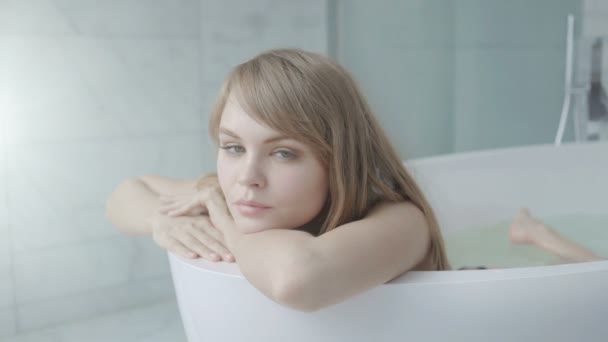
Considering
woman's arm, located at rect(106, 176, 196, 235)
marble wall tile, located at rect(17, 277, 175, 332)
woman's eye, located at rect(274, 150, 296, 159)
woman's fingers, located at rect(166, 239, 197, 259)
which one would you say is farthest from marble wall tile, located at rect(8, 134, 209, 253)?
woman's eye, located at rect(274, 150, 296, 159)

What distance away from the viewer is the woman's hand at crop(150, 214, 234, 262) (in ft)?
3.40

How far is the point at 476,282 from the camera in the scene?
914 mm

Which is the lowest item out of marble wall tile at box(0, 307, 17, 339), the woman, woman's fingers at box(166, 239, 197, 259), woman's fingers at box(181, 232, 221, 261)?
marble wall tile at box(0, 307, 17, 339)

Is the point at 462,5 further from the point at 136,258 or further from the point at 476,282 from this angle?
the point at 476,282

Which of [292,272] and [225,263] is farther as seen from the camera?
[225,263]

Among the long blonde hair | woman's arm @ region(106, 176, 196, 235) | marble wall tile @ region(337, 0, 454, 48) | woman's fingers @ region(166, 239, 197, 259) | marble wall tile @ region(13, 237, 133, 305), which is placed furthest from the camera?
marble wall tile @ region(337, 0, 454, 48)

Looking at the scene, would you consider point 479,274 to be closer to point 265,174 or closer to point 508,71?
point 265,174

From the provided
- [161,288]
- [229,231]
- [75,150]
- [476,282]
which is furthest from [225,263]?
[161,288]

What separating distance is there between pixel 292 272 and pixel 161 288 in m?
1.67

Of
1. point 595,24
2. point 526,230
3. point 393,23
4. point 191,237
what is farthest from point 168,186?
point 595,24

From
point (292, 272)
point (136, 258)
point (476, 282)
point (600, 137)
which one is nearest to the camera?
point (292, 272)

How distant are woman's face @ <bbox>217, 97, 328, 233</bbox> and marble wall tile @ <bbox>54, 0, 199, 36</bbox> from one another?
1.31 meters

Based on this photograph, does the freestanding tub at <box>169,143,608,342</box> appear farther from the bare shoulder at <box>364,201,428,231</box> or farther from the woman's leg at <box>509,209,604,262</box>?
the woman's leg at <box>509,209,604,262</box>

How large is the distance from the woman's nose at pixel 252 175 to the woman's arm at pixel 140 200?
0.36 m
